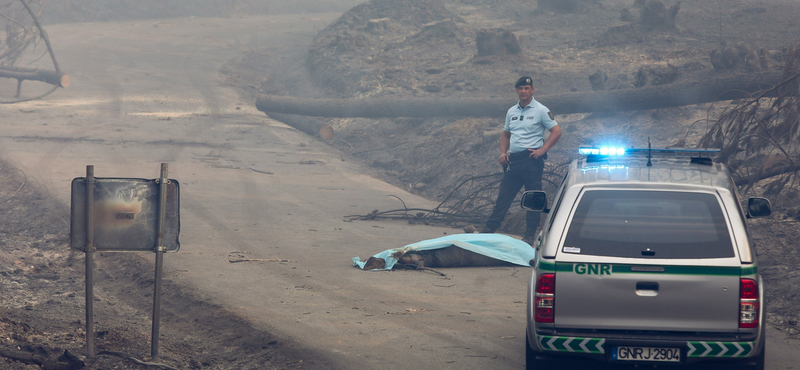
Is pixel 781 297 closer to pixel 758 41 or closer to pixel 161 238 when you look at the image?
pixel 161 238

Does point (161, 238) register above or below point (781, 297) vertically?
above

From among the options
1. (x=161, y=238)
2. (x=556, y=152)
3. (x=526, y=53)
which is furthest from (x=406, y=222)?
(x=526, y=53)

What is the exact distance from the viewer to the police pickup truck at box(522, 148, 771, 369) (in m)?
3.47

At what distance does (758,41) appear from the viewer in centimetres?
1947

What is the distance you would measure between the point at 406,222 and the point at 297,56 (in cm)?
2066

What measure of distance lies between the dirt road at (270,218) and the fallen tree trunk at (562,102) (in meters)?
0.97

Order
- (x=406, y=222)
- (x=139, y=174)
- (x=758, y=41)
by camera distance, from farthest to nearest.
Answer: (x=758, y=41) < (x=139, y=174) < (x=406, y=222)

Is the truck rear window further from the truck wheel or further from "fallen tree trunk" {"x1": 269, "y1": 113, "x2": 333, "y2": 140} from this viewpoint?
"fallen tree trunk" {"x1": 269, "y1": 113, "x2": 333, "y2": 140}

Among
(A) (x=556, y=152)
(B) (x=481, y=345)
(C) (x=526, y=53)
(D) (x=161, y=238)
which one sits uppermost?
(C) (x=526, y=53)

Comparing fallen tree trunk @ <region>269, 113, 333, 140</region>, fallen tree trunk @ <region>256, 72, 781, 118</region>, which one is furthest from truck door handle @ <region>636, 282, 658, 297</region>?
fallen tree trunk @ <region>269, 113, 333, 140</region>

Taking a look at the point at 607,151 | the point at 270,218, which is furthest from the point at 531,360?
the point at 270,218

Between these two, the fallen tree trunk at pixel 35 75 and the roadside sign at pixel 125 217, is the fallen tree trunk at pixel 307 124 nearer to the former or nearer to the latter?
the fallen tree trunk at pixel 35 75

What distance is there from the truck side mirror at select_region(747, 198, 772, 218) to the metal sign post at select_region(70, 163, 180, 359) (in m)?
3.78

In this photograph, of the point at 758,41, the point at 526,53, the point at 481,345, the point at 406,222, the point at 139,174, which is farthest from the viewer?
the point at 526,53
